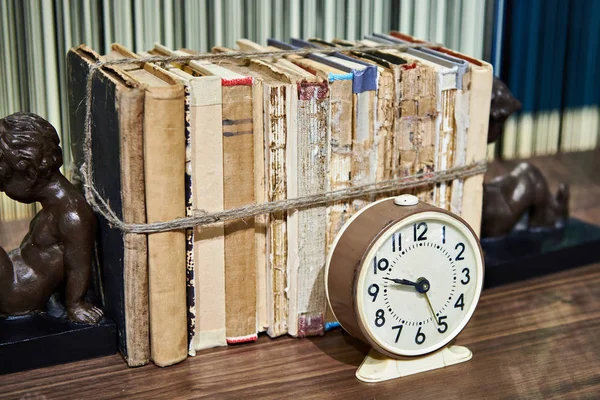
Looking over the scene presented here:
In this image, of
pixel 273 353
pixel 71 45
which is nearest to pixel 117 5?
pixel 71 45

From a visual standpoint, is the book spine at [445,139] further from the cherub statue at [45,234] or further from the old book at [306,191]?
the cherub statue at [45,234]

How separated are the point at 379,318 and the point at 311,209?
18 centimetres

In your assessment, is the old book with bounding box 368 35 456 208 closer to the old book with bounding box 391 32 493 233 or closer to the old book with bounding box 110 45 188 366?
the old book with bounding box 391 32 493 233

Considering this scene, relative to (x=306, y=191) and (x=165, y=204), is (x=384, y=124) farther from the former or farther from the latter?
(x=165, y=204)

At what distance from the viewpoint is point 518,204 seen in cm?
154

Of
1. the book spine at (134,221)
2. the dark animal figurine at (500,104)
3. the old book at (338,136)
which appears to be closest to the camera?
the book spine at (134,221)

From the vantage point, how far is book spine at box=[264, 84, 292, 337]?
3.88 feet

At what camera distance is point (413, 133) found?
128cm

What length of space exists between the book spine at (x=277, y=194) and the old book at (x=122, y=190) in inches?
6.8

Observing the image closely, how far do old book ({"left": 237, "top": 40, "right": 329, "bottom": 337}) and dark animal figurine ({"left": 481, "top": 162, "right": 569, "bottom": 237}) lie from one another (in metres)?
0.39

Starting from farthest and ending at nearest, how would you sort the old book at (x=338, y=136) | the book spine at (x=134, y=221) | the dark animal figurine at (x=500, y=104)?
the dark animal figurine at (x=500, y=104), the old book at (x=338, y=136), the book spine at (x=134, y=221)

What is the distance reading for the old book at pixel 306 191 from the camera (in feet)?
3.92

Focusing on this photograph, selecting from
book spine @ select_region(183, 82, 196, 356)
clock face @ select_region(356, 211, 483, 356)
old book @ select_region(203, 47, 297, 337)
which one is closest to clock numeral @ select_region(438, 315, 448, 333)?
clock face @ select_region(356, 211, 483, 356)

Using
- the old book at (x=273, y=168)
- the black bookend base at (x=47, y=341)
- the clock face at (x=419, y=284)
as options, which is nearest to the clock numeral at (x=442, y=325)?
the clock face at (x=419, y=284)
